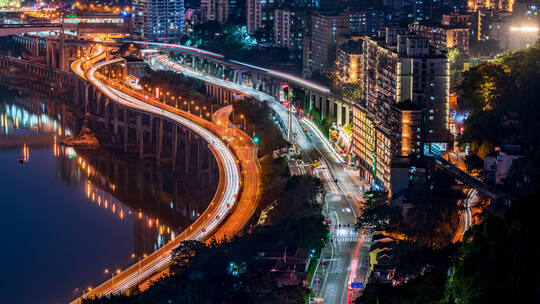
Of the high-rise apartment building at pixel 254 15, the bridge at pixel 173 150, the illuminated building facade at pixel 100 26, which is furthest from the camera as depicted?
the illuminated building facade at pixel 100 26

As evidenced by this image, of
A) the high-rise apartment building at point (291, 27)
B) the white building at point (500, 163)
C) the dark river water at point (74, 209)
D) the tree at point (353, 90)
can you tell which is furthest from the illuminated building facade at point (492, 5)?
the white building at point (500, 163)

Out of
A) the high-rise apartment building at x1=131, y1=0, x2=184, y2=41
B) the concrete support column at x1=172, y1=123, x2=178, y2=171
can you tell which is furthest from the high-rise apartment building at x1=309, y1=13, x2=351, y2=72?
the high-rise apartment building at x1=131, y1=0, x2=184, y2=41

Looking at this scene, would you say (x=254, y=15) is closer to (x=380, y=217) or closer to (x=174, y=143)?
(x=174, y=143)

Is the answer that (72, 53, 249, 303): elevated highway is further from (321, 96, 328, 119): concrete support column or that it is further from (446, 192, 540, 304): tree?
(446, 192, 540, 304): tree

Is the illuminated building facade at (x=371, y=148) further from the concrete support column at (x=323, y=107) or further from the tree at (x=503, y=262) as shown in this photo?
the tree at (x=503, y=262)

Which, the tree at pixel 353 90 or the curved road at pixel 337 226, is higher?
the tree at pixel 353 90

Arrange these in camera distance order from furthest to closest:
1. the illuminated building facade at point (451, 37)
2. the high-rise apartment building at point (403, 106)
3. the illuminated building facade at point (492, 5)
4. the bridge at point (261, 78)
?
1. the illuminated building facade at point (492, 5)
2. the illuminated building facade at point (451, 37)
3. the bridge at point (261, 78)
4. the high-rise apartment building at point (403, 106)

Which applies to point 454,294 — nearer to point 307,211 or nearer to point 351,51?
point 307,211
